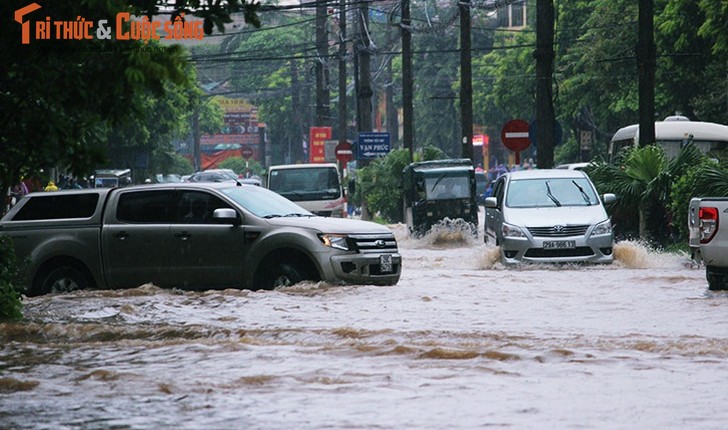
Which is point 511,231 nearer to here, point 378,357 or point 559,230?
point 559,230

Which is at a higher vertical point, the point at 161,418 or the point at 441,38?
the point at 441,38

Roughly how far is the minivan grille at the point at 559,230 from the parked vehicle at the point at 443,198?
12966 millimetres

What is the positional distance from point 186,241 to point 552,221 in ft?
25.2

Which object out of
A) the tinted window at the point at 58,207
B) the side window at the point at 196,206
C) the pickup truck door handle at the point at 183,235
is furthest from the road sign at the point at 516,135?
the pickup truck door handle at the point at 183,235

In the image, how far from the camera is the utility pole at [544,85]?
A: 31.3 meters

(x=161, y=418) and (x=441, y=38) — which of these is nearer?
(x=161, y=418)

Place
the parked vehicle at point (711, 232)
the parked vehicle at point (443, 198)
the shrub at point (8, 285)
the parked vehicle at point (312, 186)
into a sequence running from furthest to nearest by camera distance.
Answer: the parked vehicle at point (312, 186), the parked vehicle at point (443, 198), the parked vehicle at point (711, 232), the shrub at point (8, 285)

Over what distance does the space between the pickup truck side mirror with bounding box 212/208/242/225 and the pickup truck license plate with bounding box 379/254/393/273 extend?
1.78m

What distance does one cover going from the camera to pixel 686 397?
10.8 m

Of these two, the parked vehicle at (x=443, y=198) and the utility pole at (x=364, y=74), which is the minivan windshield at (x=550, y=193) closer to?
the parked vehicle at (x=443, y=198)

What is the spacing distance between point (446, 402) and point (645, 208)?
19011 mm

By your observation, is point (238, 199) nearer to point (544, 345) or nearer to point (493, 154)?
point (544, 345)

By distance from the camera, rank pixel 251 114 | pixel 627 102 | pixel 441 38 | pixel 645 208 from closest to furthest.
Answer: pixel 645 208 < pixel 627 102 < pixel 441 38 < pixel 251 114

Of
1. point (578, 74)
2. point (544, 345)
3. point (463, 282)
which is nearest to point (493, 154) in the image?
point (578, 74)
